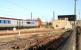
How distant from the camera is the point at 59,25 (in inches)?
3120

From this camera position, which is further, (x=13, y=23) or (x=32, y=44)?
(x=13, y=23)

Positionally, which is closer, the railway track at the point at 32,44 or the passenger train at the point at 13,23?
the railway track at the point at 32,44

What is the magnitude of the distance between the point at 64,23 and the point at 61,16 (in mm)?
27179

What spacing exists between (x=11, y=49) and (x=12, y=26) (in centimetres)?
3196

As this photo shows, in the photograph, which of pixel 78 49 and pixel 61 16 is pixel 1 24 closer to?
pixel 78 49

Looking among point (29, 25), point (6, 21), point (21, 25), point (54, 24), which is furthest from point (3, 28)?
point (54, 24)

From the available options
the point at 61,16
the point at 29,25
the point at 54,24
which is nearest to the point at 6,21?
the point at 29,25

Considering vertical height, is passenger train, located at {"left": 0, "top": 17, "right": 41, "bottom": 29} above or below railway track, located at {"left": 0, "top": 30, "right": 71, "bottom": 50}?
above

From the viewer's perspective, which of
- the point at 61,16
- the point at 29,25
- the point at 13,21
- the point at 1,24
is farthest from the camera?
the point at 61,16

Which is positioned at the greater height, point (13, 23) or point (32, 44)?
point (13, 23)

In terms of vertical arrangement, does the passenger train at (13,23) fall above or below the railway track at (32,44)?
above

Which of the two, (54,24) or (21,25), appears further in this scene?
(54,24)

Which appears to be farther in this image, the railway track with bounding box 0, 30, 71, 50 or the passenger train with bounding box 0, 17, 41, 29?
the passenger train with bounding box 0, 17, 41, 29

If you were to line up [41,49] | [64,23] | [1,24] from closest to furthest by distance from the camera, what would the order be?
[41,49], [1,24], [64,23]
